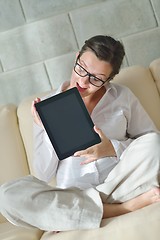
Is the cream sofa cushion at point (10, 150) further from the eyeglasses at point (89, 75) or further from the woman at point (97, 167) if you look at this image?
the eyeglasses at point (89, 75)

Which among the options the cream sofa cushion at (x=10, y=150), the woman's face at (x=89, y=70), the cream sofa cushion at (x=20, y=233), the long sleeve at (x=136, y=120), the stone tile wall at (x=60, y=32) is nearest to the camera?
the cream sofa cushion at (x=20, y=233)

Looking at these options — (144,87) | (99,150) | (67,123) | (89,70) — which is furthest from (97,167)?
(144,87)

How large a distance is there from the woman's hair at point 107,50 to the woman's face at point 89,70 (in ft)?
0.05

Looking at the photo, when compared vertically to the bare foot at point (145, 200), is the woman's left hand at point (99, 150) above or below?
above

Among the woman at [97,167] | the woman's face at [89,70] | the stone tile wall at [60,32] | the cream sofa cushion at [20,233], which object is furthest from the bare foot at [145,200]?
the stone tile wall at [60,32]

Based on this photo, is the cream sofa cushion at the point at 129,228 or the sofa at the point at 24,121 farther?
the sofa at the point at 24,121

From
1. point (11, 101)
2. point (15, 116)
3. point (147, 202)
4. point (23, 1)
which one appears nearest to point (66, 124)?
point (147, 202)

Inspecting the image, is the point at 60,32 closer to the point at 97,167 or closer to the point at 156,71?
the point at 156,71

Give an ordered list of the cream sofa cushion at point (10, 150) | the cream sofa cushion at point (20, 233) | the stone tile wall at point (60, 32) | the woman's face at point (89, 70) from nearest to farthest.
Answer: the cream sofa cushion at point (20, 233) → the woman's face at point (89, 70) → the cream sofa cushion at point (10, 150) → the stone tile wall at point (60, 32)

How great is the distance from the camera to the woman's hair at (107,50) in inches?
54.4

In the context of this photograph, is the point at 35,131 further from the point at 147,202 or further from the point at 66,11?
the point at 66,11

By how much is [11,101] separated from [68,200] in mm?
814

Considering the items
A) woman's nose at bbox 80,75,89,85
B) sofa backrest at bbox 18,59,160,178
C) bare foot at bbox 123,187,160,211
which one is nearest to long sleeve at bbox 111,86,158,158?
sofa backrest at bbox 18,59,160,178

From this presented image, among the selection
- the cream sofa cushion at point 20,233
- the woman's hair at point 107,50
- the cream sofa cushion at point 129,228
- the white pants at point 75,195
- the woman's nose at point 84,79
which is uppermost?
the woman's hair at point 107,50
